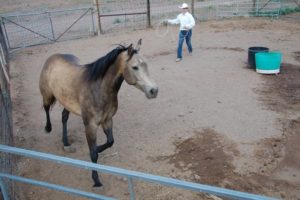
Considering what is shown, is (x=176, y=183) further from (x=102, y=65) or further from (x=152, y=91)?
(x=102, y=65)

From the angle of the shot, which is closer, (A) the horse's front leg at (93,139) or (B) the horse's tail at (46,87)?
(A) the horse's front leg at (93,139)

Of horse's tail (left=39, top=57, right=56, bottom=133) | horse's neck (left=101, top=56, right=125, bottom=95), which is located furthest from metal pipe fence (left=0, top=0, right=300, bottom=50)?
horse's neck (left=101, top=56, right=125, bottom=95)

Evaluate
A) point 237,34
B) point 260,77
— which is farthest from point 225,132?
point 237,34

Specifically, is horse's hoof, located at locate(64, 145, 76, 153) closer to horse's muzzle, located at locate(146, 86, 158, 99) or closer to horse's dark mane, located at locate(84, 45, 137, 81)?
horse's dark mane, located at locate(84, 45, 137, 81)

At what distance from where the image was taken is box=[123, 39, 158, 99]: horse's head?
369 centimetres

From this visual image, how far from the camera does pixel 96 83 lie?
13.9 feet

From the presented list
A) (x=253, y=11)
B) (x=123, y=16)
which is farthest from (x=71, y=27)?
(x=253, y=11)

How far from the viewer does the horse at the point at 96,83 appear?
376 cm

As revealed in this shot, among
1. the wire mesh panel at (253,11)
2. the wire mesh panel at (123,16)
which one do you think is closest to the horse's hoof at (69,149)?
the wire mesh panel at (123,16)

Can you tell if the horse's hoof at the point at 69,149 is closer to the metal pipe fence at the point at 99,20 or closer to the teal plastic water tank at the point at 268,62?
the teal plastic water tank at the point at 268,62

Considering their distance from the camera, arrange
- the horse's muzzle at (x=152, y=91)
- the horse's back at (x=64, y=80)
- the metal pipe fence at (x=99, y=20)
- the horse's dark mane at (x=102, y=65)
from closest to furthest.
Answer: the horse's muzzle at (x=152, y=91)
the horse's dark mane at (x=102, y=65)
the horse's back at (x=64, y=80)
the metal pipe fence at (x=99, y=20)

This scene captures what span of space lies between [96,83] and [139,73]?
78 centimetres

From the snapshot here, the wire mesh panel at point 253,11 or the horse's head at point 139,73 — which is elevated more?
the horse's head at point 139,73

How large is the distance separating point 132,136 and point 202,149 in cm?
136
